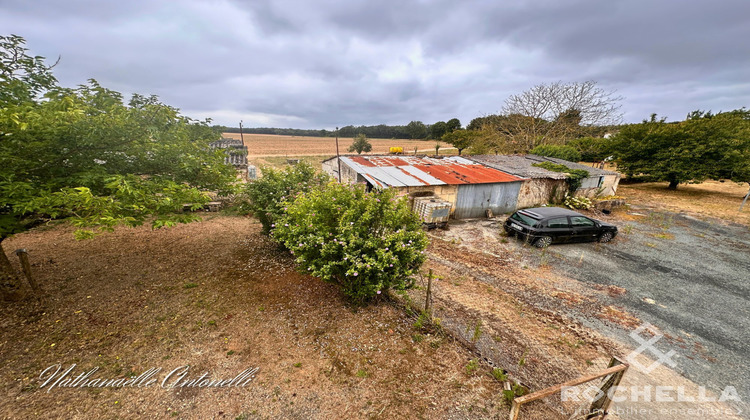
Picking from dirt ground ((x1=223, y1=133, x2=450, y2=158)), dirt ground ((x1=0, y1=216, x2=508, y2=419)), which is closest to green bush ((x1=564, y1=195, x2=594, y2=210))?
dirt ground ((x1=0, y1=216, x2=508, y2=419))

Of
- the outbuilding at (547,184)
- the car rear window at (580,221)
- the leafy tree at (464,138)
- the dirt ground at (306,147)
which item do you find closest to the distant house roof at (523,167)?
the outbuilding at (547,184)

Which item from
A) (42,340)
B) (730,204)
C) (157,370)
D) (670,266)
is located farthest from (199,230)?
(730,204)

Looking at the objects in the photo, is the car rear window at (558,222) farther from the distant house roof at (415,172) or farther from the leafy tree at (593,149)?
the leafy tree at (593,149)

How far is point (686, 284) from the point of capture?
28.5 ft

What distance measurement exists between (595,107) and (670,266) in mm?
26926

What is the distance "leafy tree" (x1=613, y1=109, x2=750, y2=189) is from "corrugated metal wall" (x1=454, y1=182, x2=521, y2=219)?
1539 cm

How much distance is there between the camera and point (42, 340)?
4992 mm

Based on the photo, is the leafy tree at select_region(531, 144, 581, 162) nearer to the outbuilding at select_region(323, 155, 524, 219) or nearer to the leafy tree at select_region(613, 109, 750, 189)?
the leafy tree at select_region(613, 109, 750, 189)

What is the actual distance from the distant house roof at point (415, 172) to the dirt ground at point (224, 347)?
7.70 meters

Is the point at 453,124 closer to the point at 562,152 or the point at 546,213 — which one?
the point at 562,152

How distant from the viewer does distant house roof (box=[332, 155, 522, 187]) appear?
1392cm

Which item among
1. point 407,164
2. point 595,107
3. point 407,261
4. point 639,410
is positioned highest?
point 595,107

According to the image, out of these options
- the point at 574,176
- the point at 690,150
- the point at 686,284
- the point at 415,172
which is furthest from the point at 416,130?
the point at 686,284

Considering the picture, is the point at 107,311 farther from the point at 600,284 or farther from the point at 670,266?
the point at 670,266
